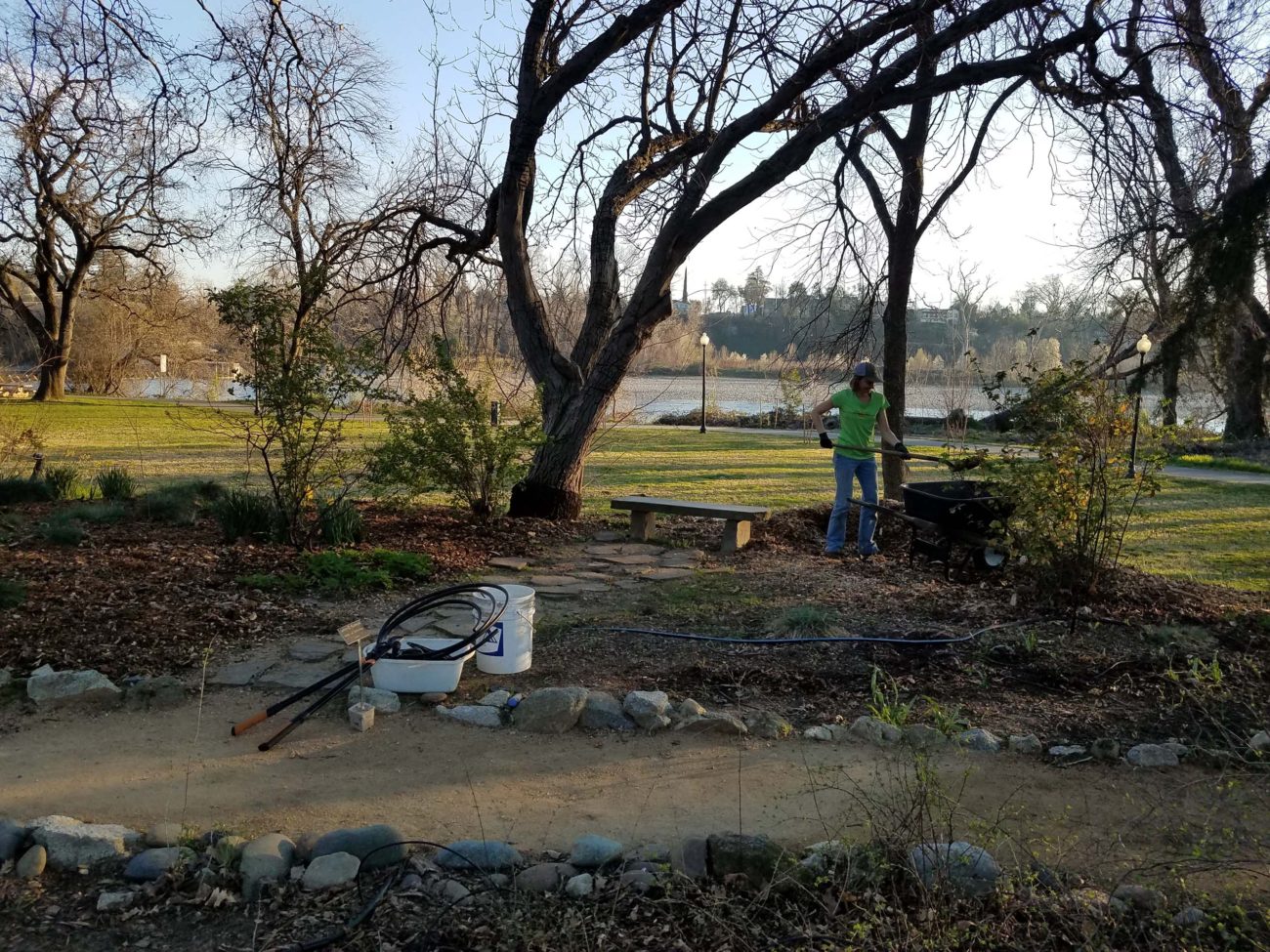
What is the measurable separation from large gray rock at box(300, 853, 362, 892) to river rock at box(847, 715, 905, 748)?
2.18m

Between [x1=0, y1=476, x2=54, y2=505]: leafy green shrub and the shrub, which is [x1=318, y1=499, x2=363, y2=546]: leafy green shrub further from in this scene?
[x1=0, y1=476, x2=54, y2=505]: leafy green shrub

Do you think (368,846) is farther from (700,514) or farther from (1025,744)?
(700,514)

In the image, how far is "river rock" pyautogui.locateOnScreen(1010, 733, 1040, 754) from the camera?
13.3 ft

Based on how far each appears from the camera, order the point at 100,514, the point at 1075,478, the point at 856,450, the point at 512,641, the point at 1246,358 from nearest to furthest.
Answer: the point at 512,641 < the point at 1246,358 < the point at 1075,478 < the point at 100,514 < the point at 856,450

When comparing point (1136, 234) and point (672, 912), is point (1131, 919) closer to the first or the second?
point (672, 912)

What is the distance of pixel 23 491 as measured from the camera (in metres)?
9.52

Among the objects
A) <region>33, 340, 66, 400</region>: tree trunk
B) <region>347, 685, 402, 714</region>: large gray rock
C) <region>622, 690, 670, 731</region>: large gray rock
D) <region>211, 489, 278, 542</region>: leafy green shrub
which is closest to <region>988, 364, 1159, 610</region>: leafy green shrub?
<region>622, 690, 670, 731</region>: large gray rock

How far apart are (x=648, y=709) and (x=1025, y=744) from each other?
162 centimetres

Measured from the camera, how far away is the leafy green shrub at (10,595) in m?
5.57

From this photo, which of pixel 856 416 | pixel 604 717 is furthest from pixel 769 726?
pixel 856 416

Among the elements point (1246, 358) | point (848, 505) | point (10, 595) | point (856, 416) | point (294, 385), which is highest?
point (1246, 358)

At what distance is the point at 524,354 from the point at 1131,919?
823 centimetres

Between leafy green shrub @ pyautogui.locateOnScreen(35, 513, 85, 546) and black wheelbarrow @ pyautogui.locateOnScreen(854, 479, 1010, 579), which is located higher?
black wheelbarrow @ pyautogui.locateOnScreen(854, 479, 1010, 579)

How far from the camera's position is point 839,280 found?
33.3ft
